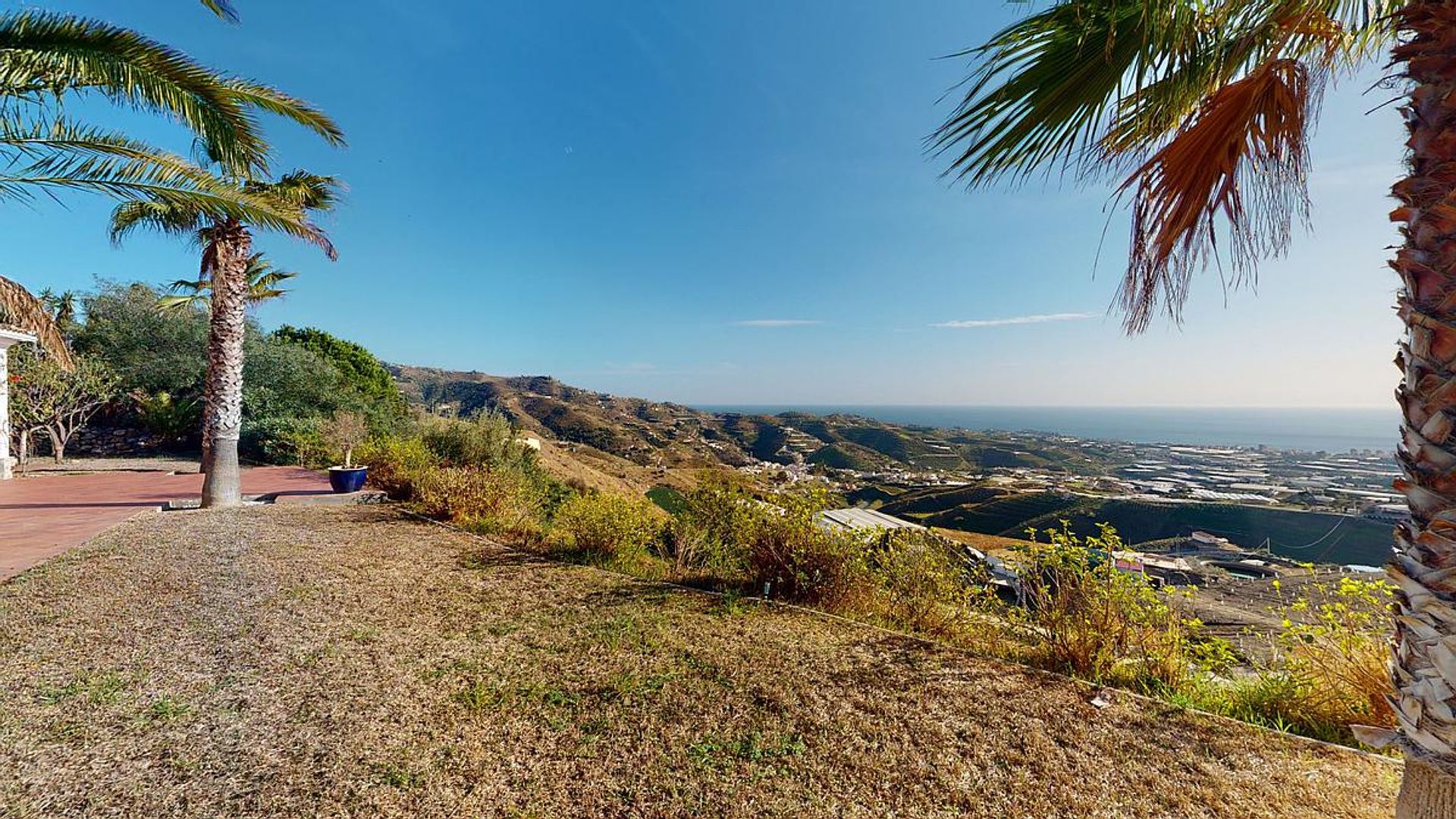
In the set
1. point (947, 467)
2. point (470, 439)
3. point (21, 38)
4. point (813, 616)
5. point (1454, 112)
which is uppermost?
point (21, 38)

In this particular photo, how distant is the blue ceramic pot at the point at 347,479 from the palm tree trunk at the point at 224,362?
117cm

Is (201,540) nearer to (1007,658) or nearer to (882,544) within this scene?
(882,544)

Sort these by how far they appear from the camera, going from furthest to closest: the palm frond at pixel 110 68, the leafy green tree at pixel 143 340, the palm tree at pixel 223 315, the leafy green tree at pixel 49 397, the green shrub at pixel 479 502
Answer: the leafy green tree at pixel 143 340 < the leafy green tree at pixel 49 397 < the palm tree at pixel 223 315 < the green shrub at pixel 479 502 < the palm frond at pixel 110 68

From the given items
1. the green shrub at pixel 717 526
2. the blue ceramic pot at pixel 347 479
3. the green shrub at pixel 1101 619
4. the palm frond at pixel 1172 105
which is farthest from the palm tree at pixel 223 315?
the green shrub at pixel 1101 619

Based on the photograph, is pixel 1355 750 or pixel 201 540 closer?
pixel 1355 750

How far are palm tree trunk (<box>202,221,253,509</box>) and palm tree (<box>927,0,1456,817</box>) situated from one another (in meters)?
9.12

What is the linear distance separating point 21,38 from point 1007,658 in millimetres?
8845

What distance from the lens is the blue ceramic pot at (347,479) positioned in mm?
8023

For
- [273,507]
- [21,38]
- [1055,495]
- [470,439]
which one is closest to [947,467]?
[1055,495]

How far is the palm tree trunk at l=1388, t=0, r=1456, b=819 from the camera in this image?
1.29 metres

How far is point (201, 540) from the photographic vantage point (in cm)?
544

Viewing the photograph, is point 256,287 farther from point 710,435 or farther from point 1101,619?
point 710,435

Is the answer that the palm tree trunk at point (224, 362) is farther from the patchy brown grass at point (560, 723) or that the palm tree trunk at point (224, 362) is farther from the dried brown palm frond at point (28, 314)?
the patchy brown grass at point (560, 723)

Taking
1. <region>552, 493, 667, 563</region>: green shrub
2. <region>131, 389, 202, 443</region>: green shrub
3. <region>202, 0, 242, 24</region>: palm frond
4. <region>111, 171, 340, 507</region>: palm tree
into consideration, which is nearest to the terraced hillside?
<region>552, 493, 667, 563</region>: green shrub
